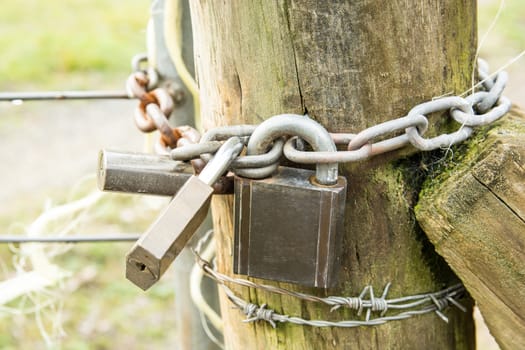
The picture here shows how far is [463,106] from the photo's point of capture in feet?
3.11

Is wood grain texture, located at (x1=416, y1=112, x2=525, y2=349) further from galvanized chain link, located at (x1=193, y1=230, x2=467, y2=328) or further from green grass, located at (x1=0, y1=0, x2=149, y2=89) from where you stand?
green grass, located at (x1=0, y1=0, x2=149, y2=89)

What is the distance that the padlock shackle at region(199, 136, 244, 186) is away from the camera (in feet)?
2.92

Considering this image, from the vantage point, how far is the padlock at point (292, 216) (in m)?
0.90

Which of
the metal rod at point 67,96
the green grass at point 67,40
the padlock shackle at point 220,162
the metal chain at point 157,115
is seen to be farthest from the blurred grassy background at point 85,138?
the padlock shackle at point 220,162

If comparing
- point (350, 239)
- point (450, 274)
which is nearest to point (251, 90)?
point (350, 239)

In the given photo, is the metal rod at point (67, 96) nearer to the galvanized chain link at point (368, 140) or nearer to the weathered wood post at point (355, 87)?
the weathered wood post at point (355, 87)

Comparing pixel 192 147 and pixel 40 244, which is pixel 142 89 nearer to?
pixel 192 147

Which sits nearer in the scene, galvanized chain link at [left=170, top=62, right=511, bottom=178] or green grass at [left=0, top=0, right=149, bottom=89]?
galvanized chain link at [left=170, top=62, right=511, bottom=178]

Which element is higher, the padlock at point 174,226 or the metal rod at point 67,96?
the metal rod at point 67,96

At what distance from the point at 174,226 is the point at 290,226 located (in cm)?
16

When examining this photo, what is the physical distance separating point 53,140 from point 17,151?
0.30 m

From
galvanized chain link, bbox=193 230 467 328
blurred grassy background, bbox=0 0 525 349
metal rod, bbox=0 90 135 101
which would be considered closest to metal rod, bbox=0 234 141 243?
blurred grassy background, bbox=0 0 525 349

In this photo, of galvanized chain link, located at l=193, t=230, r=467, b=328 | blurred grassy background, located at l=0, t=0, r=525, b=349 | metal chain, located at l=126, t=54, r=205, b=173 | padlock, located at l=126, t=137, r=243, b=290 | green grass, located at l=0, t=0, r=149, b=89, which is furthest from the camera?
green grass, located at l=0, t=0, r=149, b=89

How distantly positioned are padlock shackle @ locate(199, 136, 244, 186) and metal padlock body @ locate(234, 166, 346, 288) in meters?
0.04
